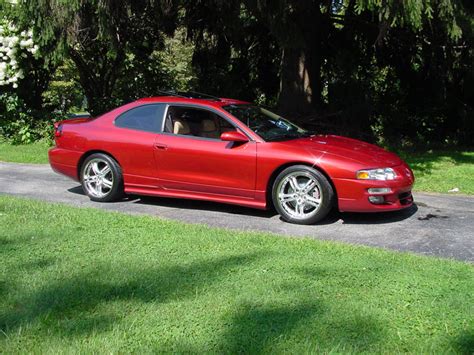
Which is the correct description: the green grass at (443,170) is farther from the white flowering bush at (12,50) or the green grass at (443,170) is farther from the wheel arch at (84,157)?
the white flowering bush at (12,50)

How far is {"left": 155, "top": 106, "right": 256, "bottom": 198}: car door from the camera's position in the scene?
700cm

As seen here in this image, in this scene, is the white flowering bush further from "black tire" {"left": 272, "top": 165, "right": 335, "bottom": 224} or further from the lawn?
"black tire" {"left": 272, "top": 165, "right": 335, "bottom": 224}

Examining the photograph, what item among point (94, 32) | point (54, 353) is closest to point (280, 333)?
point (54, 353)

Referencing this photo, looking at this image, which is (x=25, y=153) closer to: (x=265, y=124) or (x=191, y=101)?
(x=191, y=101)

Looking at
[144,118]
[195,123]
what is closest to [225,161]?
[195,123]

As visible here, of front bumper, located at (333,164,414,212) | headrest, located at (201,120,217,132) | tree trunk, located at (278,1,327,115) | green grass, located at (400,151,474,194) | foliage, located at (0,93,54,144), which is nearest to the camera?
front bumper, located at (333,164,414,212)

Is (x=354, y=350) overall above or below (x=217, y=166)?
below

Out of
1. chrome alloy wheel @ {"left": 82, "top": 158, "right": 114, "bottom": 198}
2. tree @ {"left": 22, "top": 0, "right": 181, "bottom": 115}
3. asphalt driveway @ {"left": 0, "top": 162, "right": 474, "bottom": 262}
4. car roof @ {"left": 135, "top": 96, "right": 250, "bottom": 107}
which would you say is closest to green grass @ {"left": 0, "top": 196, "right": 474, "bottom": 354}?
asphalt driveway @ {"left": 0, "top": 162, "right": 474, "bottom": 262}

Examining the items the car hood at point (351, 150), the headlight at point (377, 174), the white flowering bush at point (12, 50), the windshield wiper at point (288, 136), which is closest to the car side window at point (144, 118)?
the windshield wiper at point (288, 136)

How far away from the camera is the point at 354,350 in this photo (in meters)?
3.24

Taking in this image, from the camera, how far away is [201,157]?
7.20 metres

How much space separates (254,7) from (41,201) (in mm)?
6023

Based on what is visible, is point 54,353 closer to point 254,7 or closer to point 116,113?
point 116,113

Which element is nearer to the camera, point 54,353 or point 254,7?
point 54,353
